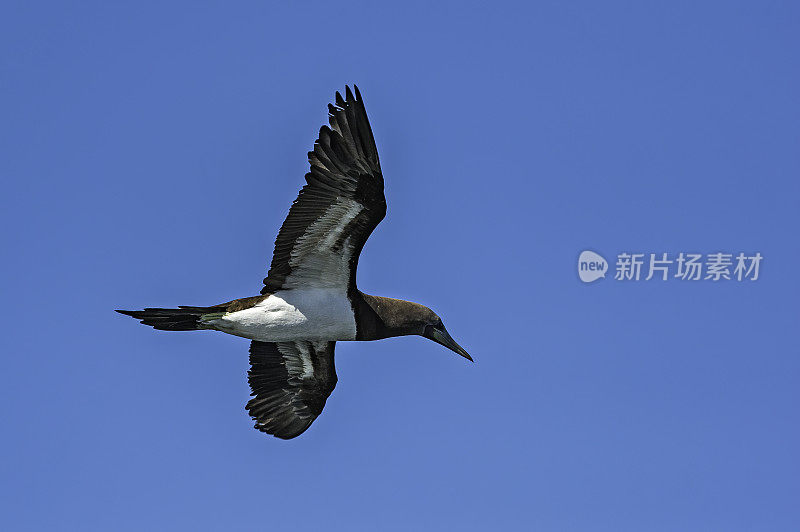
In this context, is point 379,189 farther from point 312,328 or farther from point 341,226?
point 312,328

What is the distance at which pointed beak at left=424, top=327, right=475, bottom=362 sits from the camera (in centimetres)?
1438

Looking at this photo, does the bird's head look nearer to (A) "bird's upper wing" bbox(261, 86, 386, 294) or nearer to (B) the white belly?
(B) the white belly

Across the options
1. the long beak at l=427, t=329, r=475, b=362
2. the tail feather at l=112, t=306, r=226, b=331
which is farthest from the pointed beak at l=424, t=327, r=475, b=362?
the tail feather at l=112, t=306, r=226, b=331

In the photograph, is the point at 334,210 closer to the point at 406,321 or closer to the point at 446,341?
the point at 406,321

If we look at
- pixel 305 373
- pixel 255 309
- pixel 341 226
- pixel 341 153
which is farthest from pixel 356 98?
pixel 305 373

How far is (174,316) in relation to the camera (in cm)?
1287

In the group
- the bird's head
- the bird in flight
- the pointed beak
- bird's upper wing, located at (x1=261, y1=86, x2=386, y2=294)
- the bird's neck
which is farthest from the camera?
the pointed beak

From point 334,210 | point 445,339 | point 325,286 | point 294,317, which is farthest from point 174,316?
point 445,339

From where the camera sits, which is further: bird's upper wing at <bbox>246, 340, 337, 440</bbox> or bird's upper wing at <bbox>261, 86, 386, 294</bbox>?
bird's upper wing at <bbox>246, 340, 337, 440</bbox>

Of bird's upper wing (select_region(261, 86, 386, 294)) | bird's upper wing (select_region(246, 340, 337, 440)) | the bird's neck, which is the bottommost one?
bird's upper wing (select_region(246, 340, 337, 440))

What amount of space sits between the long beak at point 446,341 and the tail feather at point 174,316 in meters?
2.90

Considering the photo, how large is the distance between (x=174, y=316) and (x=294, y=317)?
4.64 ft

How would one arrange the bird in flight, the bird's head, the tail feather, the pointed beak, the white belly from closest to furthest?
1. the bird in flight
2. the tail feather
3. the white belly
4. the bird's head
5. the pointed beak

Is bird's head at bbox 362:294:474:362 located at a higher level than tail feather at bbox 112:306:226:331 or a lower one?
higher
